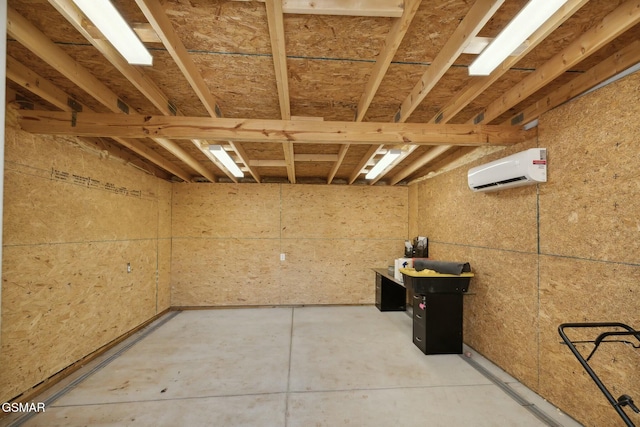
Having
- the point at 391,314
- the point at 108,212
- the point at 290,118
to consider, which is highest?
the point at 290,118

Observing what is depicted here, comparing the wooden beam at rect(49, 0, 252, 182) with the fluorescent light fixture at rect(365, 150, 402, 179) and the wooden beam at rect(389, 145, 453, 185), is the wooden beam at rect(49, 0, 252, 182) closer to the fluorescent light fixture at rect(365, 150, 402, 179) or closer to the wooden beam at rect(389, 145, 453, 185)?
the fluorescent light fixture at rect(365, 150, 402, 179)

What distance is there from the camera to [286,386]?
2887mm

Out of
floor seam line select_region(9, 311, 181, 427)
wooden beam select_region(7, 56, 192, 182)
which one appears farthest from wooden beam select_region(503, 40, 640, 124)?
floor seam line select_region(9, 311, 181, 427)

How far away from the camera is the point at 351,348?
3.83 metres

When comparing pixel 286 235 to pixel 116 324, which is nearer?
pixel 116 324

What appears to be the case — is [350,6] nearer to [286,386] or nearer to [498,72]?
[498,72]

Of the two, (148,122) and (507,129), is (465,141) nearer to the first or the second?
(507,129)

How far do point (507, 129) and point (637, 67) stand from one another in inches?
38.7

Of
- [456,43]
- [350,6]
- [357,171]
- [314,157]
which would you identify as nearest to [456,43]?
[456,43]

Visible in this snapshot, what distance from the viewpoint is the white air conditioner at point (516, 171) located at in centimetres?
259

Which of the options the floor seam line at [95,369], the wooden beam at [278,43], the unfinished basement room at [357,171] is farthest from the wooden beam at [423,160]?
the floor seam line at [95,369]

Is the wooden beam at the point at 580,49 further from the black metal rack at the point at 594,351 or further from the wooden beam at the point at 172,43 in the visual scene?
the wooden beam at the point at 172,43

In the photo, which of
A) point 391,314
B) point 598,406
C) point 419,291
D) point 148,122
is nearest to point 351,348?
point 419,291

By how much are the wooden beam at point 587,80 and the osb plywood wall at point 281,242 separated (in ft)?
11.4
